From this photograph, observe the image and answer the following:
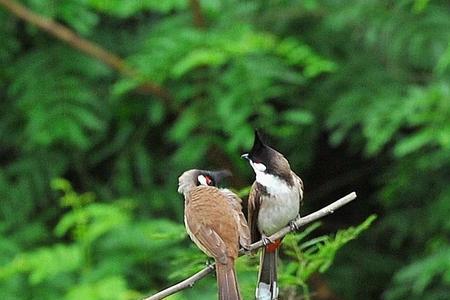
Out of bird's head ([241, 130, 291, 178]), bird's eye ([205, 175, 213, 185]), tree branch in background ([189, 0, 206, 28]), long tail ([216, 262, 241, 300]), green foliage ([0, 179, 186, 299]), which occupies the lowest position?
long tail ([216, 262, 241, 300])

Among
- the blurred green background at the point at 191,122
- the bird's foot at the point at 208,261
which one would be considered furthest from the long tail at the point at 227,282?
the blurred green background at the point at 191,122

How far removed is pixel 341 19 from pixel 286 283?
2162 millimetres

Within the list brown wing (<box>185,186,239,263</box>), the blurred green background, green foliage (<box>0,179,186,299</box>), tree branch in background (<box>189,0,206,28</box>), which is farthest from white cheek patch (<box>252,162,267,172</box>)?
tree branch in background (<box>189,0,206,28</box>)

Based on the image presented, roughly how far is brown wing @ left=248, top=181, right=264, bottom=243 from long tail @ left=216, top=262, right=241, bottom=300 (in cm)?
36

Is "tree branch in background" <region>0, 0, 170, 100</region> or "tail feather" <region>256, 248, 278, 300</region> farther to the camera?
"tree branch in background" <region>0, 0, 170, 100</region>

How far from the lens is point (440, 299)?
5.34 meters

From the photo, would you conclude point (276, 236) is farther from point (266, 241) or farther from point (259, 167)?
point (259, 167)

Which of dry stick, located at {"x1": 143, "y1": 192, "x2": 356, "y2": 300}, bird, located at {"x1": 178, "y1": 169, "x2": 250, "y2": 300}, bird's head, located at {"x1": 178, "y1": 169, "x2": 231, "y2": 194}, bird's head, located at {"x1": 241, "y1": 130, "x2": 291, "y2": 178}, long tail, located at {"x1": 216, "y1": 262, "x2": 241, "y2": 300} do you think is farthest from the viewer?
bird's head, located at {"x1": 178, "y1": 169, "x2": 231, "y2": 194}

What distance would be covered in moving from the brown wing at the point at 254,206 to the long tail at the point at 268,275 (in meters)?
0.06

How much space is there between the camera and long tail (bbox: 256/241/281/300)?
2947 mm

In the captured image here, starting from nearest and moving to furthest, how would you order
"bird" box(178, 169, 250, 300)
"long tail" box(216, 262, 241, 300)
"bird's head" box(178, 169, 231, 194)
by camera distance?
1. "long tail" box(216, 262, 241, 300)
2. "bird" box(178, 169, 250, 300)
3. "bird's head" box(178, 169, 231, 194)

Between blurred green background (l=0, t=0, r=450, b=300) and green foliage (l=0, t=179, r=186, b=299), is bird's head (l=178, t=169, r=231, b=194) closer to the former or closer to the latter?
blurred green background (l=0, t=0, r=450, b=300)

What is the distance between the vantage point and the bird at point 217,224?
275 cm

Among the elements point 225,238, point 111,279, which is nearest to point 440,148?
point 111,279
